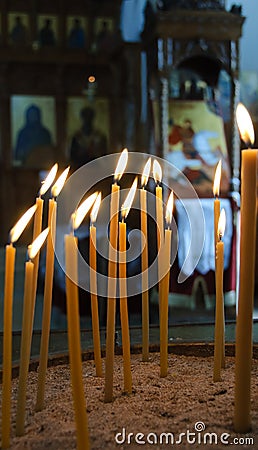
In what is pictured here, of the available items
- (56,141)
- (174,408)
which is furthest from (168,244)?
(56,141)

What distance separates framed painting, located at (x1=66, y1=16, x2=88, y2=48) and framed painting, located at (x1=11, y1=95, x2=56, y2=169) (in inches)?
21.8

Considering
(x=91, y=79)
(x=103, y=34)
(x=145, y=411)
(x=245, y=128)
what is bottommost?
(x=145, y=411)

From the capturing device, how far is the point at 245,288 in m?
0.54

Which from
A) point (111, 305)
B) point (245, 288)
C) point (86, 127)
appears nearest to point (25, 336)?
point (111, 305)

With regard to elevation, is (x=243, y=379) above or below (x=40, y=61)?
below

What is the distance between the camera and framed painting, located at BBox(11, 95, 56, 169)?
214 inches

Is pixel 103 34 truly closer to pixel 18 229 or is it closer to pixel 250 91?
pixel 250 91

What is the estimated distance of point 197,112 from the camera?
4.20 metres

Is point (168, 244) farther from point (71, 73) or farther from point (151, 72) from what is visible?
point (71, 73)

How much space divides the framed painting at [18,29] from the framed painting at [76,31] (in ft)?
1.23

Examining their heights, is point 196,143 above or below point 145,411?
above

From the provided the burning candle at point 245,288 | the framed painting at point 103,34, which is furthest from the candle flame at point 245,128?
the framed painting at point 103,34

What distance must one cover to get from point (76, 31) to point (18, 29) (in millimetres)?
533

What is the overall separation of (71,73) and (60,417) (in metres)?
5.15
